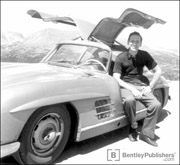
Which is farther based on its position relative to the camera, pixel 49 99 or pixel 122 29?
pixel 122 29

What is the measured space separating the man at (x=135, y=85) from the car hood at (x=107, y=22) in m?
0.44

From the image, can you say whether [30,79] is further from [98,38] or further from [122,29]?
[122,29]

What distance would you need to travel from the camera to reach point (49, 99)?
245cm

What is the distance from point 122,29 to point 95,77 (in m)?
2.25

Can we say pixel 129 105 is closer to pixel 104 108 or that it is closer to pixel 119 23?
pixel 104 108

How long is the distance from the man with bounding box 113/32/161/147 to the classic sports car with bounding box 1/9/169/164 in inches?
6.1

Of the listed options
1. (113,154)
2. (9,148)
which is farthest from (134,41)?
(9,148)

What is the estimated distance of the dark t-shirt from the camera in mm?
3971

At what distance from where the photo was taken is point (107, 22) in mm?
4527

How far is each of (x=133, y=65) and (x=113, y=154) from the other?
63.5 inches

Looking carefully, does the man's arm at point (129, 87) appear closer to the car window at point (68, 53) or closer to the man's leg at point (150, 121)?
the man's leg at point (150, 121)

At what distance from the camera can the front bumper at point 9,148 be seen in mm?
2122

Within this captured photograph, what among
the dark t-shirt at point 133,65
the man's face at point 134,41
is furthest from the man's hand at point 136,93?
the man's face at point 134,41

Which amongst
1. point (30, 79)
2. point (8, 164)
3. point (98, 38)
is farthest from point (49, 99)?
point (98, 38)
